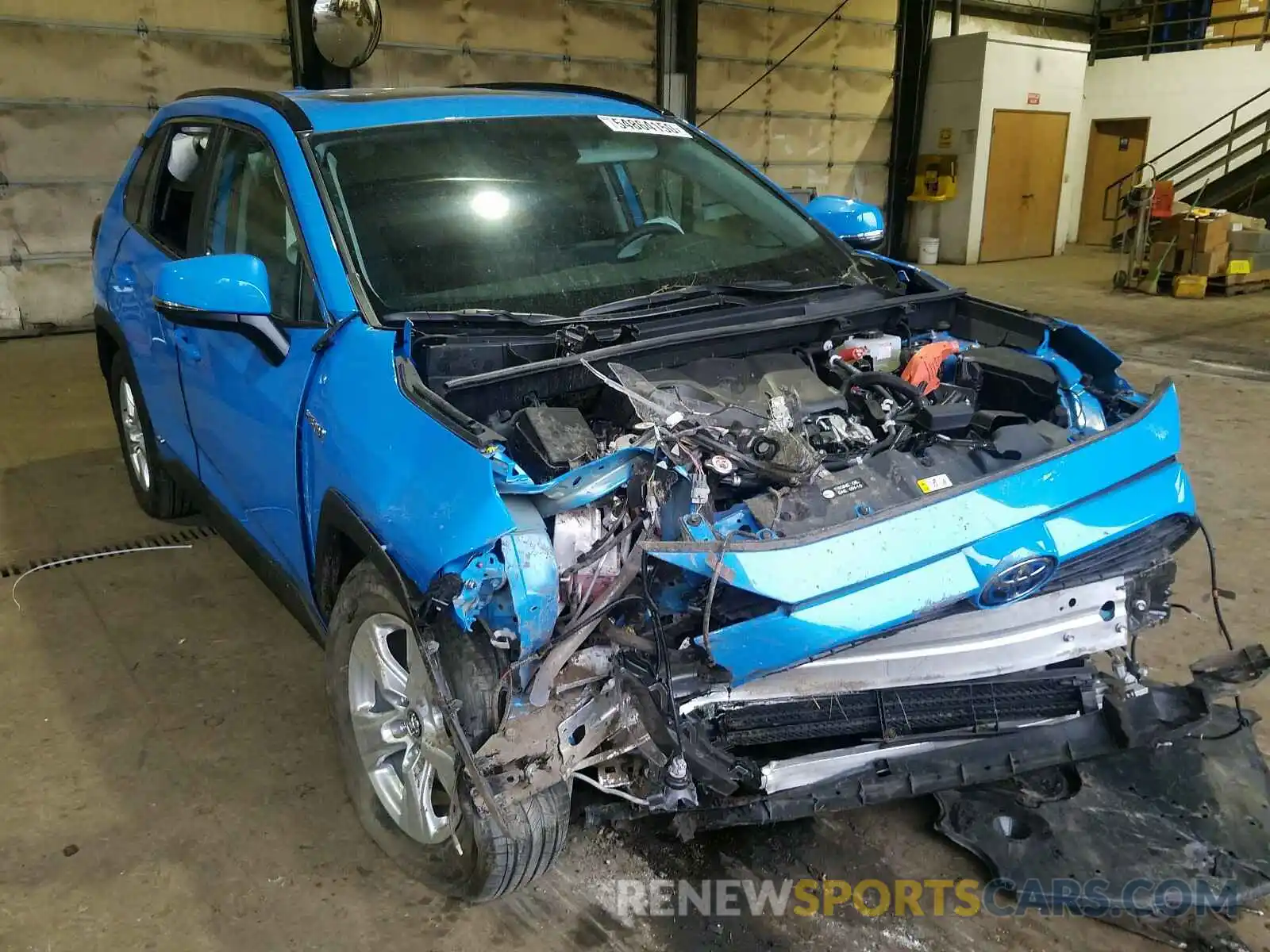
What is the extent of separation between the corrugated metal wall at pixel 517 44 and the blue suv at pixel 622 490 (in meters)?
7.39

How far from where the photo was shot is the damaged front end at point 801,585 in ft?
5.83

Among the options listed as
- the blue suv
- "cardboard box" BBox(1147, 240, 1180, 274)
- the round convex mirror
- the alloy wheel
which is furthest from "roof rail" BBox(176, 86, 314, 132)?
"cardboard box" BBox(1147, 240, 1180, 274)

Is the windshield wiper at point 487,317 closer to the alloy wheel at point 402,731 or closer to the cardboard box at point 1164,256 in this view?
the alloy wheel at point 402,731

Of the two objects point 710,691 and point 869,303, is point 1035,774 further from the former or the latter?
point 869,303

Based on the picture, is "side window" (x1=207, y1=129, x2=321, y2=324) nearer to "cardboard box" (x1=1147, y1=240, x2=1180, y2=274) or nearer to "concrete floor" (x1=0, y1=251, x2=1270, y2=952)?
"concrete floor" (x1=0, y1=251, x2=1270, y2=952)

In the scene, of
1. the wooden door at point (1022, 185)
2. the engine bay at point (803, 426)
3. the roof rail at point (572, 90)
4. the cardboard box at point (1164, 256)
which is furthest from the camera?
the wooden door at point (1022, 185)

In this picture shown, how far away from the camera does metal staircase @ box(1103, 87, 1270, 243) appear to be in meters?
13.3

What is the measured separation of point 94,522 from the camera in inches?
166

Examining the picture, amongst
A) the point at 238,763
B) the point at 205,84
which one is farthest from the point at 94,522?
the point at 205,84

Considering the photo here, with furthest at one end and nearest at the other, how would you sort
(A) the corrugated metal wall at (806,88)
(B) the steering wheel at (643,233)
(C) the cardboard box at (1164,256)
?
(A) the corrugated metal wall at (806,88)
(C) the cardboard box at (1164,256)
(B) the steering wheel at (643,233)

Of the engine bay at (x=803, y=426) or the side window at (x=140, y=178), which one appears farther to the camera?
the side window at (x=140, y=178)

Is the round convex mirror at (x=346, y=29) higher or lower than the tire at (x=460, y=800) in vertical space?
higher

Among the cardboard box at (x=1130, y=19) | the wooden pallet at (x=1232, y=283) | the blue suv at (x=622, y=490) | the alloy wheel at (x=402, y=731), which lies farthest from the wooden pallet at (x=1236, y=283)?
the alloy wheel at (x=402, y=731)

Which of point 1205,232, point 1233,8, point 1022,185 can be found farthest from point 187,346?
point 1233,8
